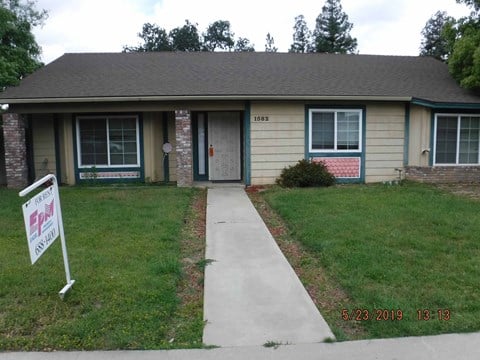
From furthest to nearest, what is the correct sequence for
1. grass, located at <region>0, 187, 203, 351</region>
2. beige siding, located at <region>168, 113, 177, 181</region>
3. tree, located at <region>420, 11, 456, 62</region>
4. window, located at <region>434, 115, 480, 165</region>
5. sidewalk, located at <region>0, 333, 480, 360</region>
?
1. tree, located at <region>420, 11, 456, 62</region>
2. beige siding, located at <region>168, 113, 177, 181</region>
3. window, located at <region>434, 115, 480, 165</region>
4. grass, located at <region>0, 187, 203, 351</region>
5. sidewalk, located at <region>0, 333, 480, 360</region>

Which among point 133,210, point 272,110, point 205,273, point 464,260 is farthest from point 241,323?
point 272,110

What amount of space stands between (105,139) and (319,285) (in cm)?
1007

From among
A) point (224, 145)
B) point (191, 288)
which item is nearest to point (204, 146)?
point (224, 145)

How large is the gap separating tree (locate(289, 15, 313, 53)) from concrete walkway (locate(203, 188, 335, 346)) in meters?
45.4

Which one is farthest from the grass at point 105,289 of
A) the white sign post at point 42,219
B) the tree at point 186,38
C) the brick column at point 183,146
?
the tree at point 186,38

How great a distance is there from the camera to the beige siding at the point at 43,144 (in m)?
13.3

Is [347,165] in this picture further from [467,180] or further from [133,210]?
[133,210]

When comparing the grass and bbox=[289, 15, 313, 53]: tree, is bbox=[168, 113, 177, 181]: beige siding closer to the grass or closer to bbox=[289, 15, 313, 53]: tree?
the grass

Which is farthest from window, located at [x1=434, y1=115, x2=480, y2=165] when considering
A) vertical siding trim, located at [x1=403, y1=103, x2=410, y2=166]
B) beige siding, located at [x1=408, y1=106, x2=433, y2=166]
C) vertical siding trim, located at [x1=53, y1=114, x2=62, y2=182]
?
vertical siding trim, located at [x1=53, y1=114, x2=62, y2=182]

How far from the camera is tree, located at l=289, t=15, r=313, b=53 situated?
4956cm

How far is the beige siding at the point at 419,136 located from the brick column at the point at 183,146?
6.48 m

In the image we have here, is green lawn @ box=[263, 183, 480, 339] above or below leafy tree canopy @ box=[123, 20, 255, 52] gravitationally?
below

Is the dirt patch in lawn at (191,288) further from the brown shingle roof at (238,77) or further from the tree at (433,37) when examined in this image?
the tree at (433,37)
